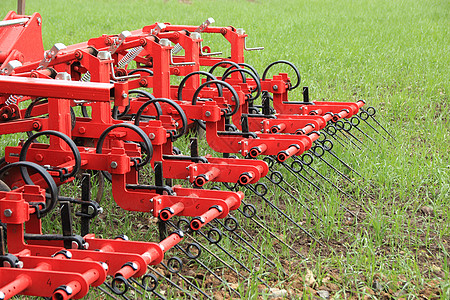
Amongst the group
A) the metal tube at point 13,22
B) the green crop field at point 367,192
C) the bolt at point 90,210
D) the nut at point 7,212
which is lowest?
the green crop field at point 367,192

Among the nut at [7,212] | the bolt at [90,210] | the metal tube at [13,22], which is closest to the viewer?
the nut at [7,212]

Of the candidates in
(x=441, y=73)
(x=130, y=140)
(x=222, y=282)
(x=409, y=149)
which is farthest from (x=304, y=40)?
(x=222, y=282)

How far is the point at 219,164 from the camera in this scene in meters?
5.25

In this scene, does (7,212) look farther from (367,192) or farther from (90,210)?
(367,192)

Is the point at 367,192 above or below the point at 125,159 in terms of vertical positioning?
below

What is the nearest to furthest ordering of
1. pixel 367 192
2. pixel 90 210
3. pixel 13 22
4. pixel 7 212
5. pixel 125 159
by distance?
pixel 7 212 → pixel 90 210 → pixel 125 159 → pixel 367 192 → pixel 13 22

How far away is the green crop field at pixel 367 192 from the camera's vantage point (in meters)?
4.65

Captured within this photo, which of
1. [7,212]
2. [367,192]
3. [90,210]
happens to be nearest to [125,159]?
[90,210]

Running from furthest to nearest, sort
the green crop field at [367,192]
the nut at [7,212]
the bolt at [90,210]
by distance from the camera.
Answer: the green crop field at [367,192]
the bolt at [90,210]
the nut at [7,212]

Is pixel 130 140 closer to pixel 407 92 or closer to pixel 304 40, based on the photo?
pixel 407 92

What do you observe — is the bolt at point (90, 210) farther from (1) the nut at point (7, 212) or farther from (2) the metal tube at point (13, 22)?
(2) the metal tube at point (13, 22)

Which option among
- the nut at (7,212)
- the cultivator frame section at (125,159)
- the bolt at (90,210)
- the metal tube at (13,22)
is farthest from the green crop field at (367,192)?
the metal tube at (13,22)

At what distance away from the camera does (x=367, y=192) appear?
6469mm

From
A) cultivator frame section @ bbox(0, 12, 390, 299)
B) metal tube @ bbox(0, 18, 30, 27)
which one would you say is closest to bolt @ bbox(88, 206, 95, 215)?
cultivator frame section @ bbox(0, 12, 390, 299)
